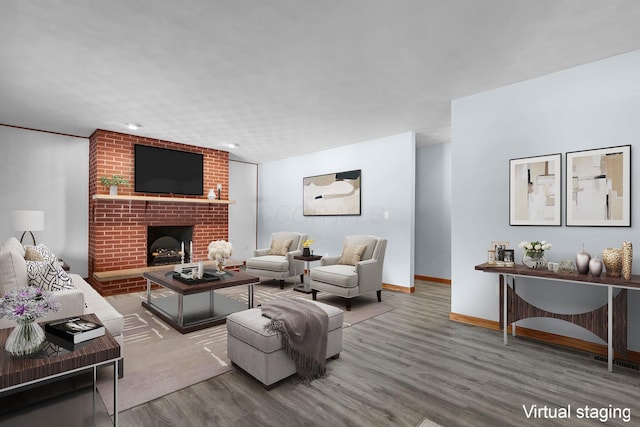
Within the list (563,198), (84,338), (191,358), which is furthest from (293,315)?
(563,198)

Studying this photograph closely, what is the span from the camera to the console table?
2.50 meters

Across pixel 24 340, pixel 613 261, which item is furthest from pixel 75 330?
pixel 613 261

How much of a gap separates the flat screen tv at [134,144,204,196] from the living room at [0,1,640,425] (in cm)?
59

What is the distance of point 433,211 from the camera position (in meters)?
6.18

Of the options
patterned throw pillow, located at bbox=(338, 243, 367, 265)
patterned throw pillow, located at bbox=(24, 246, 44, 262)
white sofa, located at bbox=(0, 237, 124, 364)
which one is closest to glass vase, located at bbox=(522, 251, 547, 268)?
patterned throw pillow, located at bbox=(338, 243, 367, 265)

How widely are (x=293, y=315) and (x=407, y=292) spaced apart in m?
3.19

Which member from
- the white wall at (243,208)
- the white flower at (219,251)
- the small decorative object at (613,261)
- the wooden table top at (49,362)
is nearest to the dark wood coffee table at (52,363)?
the wooden table top at (49,362)

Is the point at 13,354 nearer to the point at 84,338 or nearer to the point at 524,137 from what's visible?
the point at 84,338

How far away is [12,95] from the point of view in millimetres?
3697

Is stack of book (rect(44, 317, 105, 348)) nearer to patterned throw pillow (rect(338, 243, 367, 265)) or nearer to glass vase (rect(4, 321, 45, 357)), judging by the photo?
glass vase (rect(4, 321, 45, 357))

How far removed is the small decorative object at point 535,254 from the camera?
2.98 meters

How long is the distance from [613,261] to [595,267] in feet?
0.42

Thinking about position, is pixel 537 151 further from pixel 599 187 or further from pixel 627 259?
pixel 627 259

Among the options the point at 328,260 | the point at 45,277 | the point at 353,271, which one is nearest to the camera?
the point at 45,277
